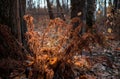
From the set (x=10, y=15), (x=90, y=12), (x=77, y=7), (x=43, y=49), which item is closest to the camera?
(x=43, y=49)

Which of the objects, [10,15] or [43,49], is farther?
[10,15]

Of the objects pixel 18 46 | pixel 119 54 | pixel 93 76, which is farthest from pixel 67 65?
pixel 119 54

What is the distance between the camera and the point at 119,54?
6012mm

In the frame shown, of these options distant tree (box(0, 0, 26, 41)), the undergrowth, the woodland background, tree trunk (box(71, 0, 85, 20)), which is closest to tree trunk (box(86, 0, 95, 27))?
tree trunk (box(71, 0, 85, 20))

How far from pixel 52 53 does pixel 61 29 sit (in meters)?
0.44

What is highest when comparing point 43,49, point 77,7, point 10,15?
point 77,7

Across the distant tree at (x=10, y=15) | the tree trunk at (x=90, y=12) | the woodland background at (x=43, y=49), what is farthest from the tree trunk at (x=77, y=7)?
the distant tree at (x=10, y=15)

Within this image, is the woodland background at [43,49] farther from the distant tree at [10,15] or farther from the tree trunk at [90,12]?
the tree trunk at [90,12]

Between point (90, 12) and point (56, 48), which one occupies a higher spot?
point (90, 12)

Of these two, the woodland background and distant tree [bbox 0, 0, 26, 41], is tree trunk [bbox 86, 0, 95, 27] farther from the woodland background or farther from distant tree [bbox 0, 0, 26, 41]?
distant tree [bbox 0, 0, 26, 41]

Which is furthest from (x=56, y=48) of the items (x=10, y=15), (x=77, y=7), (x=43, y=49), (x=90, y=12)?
(x=90, y=12)

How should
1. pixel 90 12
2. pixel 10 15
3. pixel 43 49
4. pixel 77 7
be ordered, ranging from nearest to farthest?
pixel 43 49, pixel 10 15, pixel 77 7, pixel 90 12

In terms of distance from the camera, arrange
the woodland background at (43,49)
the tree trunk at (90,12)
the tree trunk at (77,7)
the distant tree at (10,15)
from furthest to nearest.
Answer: the tree trunk at (90,12) < the tree trunk at (77,7) < the distant tree at (10,15) < the woodland background at (43,49)

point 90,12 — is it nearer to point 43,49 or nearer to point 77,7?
point 77,7
